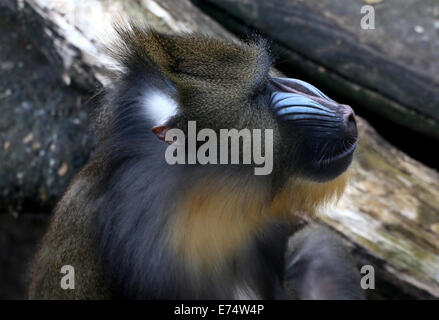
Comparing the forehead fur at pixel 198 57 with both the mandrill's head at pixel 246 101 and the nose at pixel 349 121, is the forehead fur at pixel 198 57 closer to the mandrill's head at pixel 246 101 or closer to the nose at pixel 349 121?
the mandrill's head at pixel 246 101

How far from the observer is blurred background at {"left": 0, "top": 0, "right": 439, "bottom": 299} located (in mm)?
3520

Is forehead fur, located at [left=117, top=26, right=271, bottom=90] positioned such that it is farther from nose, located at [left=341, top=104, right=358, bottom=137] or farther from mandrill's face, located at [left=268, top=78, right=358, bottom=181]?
nose, located at [left=341, top=104, right=358, bottom=137]

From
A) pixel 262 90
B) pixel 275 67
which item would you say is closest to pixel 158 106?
pixel 262 90

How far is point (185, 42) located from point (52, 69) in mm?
2380

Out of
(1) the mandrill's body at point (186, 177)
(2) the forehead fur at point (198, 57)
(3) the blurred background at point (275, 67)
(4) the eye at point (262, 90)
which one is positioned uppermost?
(3) the blurred background at point (275, 67)

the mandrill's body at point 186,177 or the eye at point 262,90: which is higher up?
the eye at point 262,90

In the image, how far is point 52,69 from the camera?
176 inches

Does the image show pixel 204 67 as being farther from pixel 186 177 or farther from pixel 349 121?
pixel 349 121

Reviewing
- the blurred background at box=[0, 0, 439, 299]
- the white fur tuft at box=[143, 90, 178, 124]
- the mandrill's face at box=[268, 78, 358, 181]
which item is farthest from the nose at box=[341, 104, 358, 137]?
the blurred background at box=[0, 0, 439, 299]

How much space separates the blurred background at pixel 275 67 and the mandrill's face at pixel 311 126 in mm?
952

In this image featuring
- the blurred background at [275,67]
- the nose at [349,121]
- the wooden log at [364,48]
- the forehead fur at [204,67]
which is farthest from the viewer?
the wooden log at [364,48]

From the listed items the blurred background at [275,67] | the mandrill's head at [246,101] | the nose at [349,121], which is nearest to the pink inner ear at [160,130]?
the mandrill's head at [246,101]

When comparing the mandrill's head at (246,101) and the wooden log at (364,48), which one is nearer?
the mandrill's head at (246,101)

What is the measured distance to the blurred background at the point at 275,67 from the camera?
3.52 meters
